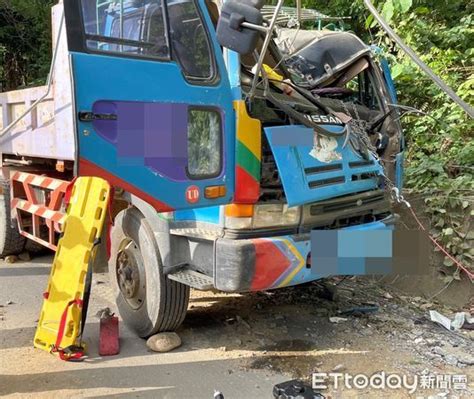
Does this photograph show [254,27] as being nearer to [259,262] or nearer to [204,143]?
[204,143]

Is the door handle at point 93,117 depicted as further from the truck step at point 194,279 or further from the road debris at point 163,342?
the road debris at point 163,342

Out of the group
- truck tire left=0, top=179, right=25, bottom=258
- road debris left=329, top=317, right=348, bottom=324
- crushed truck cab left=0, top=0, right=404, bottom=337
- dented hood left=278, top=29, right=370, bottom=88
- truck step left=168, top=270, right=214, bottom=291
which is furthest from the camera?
truck tire left=0, top=179, right=25, bottom=258

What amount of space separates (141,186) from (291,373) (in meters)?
1.59

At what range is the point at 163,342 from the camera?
3.60m

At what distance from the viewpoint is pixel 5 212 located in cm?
567

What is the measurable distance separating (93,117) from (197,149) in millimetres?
661

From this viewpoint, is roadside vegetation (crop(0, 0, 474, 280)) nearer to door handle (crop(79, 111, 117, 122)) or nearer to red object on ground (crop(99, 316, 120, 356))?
red object on ground (crop(99, 316, 120, 356))

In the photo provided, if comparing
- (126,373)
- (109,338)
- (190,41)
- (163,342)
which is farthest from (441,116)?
(126,373)

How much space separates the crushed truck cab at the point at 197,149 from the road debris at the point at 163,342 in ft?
0.20

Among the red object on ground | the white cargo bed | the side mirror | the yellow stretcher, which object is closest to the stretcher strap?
the yellow stretcher

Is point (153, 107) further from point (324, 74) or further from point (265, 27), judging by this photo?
point (324, 74)

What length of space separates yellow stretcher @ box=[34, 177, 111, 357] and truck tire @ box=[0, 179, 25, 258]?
2290 millimetres

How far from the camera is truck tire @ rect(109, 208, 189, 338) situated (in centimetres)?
353

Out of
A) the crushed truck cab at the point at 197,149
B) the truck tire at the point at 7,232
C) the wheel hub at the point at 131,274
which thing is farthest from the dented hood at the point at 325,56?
the truck tire at the point at 7,232
